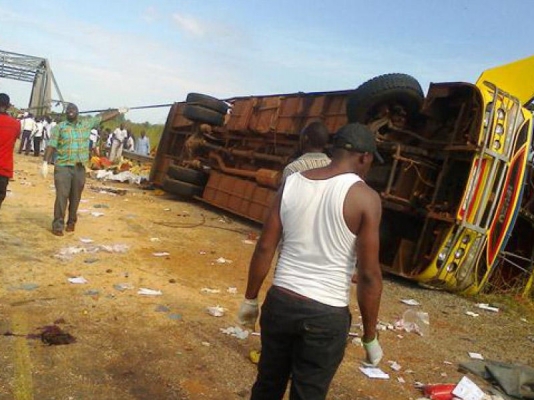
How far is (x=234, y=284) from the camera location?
5.88m

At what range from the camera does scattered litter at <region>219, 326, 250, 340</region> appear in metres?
4.29

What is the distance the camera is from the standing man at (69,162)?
6953 mm

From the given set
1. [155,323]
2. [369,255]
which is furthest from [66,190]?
[369,255]

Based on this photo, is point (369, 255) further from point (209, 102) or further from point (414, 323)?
point (209, 102)

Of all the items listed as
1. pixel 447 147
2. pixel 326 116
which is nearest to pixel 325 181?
pixel 447 147

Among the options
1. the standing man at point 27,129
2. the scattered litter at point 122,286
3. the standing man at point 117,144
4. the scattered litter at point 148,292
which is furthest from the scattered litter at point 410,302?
the standing man at point 27,129

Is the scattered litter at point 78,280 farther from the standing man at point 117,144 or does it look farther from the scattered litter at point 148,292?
the standing man at point 117,144

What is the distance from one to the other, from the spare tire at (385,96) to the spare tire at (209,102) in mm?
4862

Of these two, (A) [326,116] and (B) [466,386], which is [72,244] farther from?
(B) [466,386]

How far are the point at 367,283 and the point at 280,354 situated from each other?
0.48 meters

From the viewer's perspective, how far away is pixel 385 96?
6.72 metres

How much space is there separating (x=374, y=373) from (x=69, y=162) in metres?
4.76

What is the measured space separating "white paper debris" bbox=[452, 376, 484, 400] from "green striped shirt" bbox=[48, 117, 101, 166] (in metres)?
5.24

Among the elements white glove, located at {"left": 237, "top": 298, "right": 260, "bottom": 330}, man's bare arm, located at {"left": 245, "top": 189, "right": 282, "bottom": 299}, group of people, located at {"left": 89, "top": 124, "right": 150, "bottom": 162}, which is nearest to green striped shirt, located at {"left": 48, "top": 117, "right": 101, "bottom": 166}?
white glove, located at {"left": 237, "top": 298, "right": 260, "bottom": 330}
